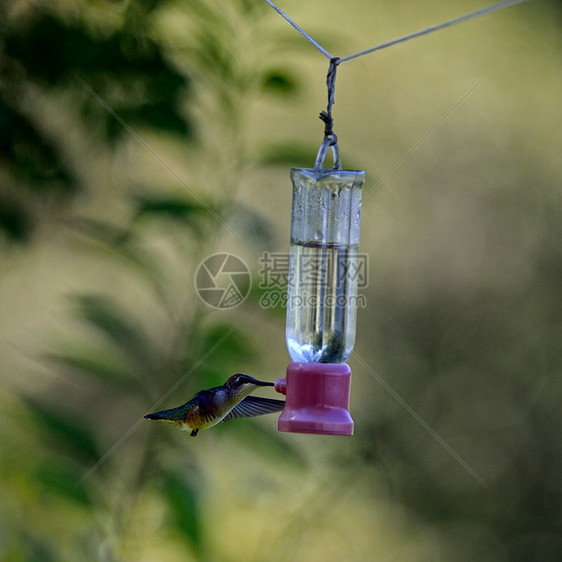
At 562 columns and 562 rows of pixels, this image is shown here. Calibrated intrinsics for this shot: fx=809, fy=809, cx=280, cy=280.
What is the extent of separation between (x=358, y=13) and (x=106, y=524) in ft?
6.74

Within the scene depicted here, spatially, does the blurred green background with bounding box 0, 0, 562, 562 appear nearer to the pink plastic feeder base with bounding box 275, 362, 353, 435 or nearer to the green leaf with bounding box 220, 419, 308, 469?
the green leaf with bounding box 220, 419, 308, 469

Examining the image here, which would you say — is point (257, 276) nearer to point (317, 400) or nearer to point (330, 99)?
point (317, 400)

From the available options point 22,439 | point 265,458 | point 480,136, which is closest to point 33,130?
point 22,439

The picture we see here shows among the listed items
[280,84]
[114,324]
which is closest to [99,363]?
[114,324]

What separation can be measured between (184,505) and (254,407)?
304 mm

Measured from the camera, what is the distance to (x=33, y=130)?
5.72 ft

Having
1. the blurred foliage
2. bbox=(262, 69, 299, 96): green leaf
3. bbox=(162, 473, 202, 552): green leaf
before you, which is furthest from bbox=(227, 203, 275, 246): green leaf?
bbox=(162, 473, 202, 552): green leaf

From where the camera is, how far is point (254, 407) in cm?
148

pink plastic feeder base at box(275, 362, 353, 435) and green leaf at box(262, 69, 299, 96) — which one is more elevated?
green leaf at box(262, 69, 299, 96)

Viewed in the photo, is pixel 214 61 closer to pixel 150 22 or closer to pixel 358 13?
pixel 150 22

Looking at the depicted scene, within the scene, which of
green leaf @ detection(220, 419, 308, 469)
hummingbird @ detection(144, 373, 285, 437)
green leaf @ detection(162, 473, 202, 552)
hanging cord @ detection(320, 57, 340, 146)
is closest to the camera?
hanging cord @ detection(320, 57, 340, 146)

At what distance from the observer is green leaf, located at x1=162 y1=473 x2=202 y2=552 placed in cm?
159


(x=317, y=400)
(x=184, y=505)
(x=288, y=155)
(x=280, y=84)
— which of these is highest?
(x=280, y=84)

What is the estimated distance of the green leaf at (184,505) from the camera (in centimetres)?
159
